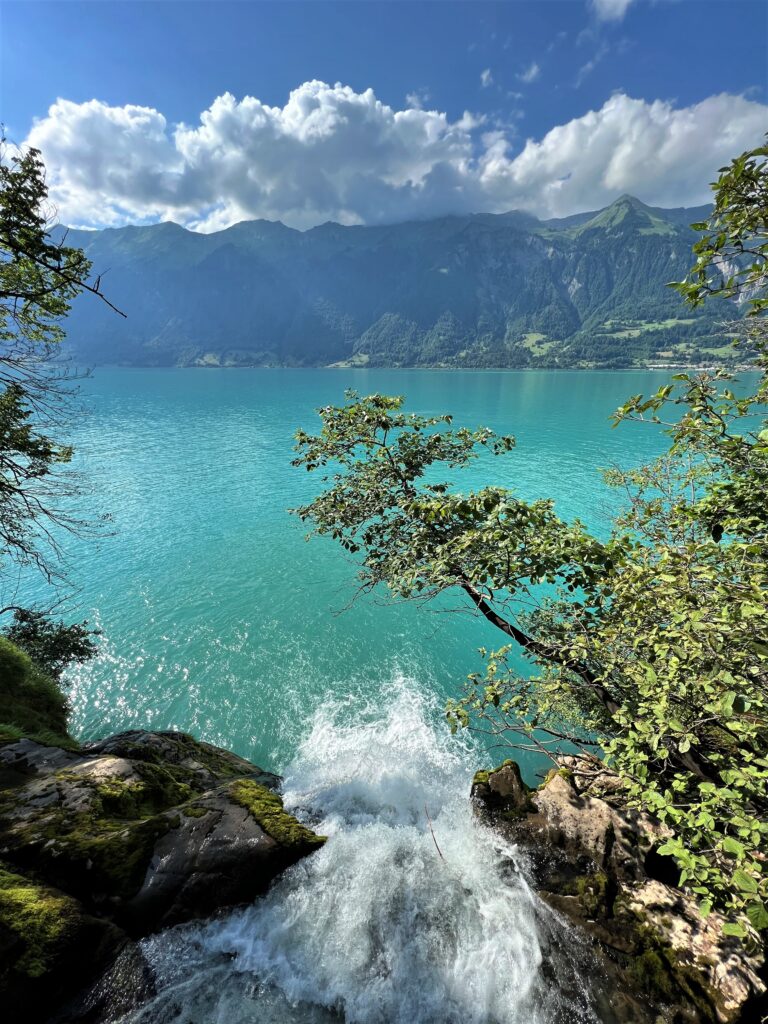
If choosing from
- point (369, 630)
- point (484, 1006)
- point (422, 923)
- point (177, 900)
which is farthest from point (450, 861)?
point (369, 630)

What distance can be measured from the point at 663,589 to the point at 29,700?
1777 centimetres

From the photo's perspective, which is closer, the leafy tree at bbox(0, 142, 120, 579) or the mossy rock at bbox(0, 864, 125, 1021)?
the mossy rock at bbox(0, 864, 125, 1021)

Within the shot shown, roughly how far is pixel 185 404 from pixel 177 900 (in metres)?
144

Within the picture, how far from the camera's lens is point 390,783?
12820 mm

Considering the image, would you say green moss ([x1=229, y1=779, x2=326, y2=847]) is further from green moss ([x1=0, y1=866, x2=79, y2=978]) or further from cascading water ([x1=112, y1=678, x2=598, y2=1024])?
green moss ([x1=0, y1=866, x2=79, y2=978])

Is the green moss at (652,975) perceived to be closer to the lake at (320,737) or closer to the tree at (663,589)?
the lake at (320,737)

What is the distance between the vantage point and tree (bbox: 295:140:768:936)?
14.5 feet

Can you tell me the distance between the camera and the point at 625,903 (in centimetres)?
759

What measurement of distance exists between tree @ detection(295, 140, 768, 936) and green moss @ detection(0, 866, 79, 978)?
659 centimetres

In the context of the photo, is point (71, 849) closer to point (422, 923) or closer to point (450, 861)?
point (422, 923)

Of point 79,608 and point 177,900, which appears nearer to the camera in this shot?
point 177,900

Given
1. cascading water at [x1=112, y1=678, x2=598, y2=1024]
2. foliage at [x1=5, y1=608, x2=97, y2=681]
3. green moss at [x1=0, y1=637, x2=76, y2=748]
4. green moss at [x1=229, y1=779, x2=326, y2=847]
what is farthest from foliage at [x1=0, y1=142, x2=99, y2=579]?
cascading water at [x1=112, y1=678, x2=598, y2=1024]

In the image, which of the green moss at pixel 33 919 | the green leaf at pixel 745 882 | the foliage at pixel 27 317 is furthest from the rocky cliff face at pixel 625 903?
the foliage at pixel 27 317

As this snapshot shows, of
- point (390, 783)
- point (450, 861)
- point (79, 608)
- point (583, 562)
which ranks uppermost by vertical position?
point (583, 562)
